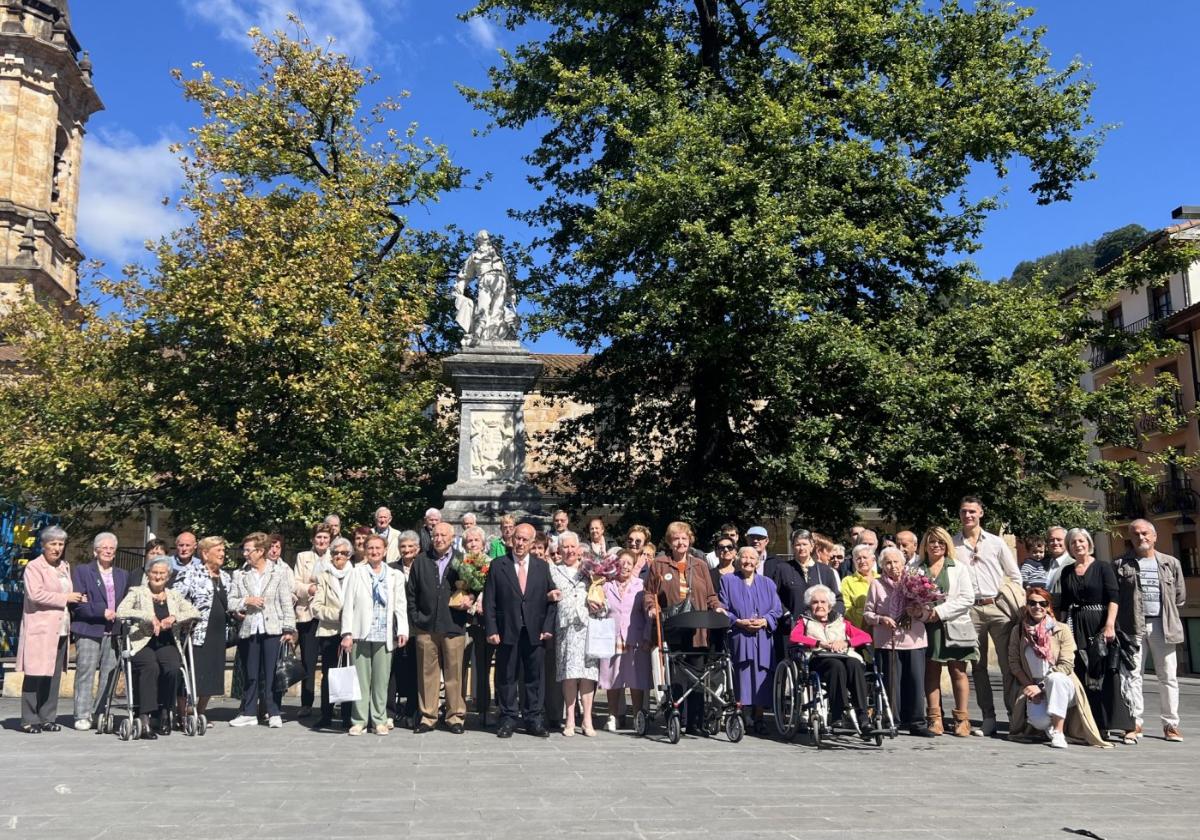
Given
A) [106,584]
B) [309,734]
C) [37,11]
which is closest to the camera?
[309,734]

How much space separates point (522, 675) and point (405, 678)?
4.60ft

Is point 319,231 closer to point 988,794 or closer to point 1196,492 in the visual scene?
point 988,794

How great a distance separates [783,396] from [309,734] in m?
10.4

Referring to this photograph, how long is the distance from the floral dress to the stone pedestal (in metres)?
5.18

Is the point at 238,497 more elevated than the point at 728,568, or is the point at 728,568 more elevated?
the point at 238,497

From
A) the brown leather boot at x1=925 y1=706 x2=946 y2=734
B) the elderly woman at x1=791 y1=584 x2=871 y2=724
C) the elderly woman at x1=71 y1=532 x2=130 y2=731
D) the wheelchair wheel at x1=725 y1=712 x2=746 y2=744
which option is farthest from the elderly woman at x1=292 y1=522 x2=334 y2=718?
the brown leather boot at x1=925 y1=706 x2=946 y2=734

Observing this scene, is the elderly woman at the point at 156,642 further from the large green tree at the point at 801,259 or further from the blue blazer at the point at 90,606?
the large green tree at the point at 801,259

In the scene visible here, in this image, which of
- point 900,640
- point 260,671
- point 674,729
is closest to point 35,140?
point 260,671

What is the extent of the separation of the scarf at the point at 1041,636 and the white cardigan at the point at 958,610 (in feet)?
1.63

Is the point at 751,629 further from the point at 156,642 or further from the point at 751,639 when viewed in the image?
the point at 156,642

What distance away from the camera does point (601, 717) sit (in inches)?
457

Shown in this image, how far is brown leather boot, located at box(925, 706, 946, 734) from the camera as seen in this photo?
34.8 feet

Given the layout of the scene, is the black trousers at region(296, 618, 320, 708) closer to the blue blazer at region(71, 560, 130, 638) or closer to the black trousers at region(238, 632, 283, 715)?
the black trousers at region(238, 632, 283, 715)

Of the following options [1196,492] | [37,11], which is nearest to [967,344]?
[1196,492]
